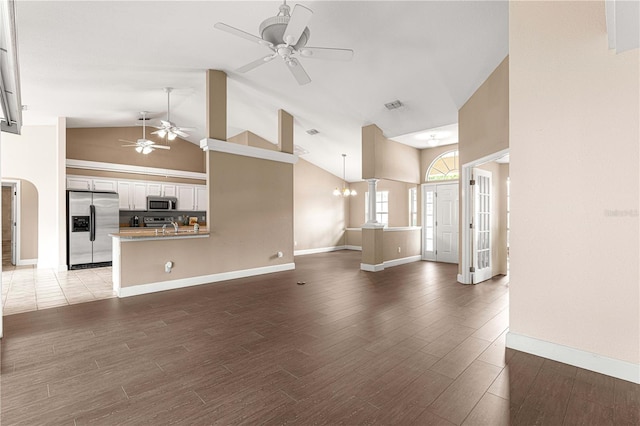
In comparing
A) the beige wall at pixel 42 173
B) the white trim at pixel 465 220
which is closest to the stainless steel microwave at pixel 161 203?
the beige wall at pixel 42 173

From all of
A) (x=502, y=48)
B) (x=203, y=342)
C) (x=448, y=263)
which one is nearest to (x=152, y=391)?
(x=203, y=342)

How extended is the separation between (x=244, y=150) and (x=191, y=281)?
2.59 m

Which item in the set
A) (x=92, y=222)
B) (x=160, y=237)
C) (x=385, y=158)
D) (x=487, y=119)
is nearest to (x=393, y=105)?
(x=385, y=158)

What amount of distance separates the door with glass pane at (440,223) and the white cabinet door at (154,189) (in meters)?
7.38

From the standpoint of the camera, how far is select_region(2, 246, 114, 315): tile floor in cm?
418

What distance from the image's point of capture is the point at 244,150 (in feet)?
19.0

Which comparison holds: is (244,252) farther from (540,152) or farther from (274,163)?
(540,152)

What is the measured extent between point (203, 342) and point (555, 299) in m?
3.12

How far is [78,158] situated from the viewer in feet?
23.9

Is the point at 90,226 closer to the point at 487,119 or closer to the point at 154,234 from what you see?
the point at 154,234

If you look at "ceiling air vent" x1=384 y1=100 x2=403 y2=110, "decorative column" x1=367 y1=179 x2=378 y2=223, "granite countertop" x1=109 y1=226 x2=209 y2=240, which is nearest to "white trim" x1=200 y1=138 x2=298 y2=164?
"granite countertop" x1=109 y1=226 x2=209 y2=240

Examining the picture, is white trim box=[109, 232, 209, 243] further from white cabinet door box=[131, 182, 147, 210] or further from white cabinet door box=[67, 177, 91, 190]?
white cabinet door box=[131, 182, 147, 210]

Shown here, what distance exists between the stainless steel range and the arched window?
7.40 metres

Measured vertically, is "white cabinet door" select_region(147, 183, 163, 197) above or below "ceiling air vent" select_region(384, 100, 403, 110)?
below
